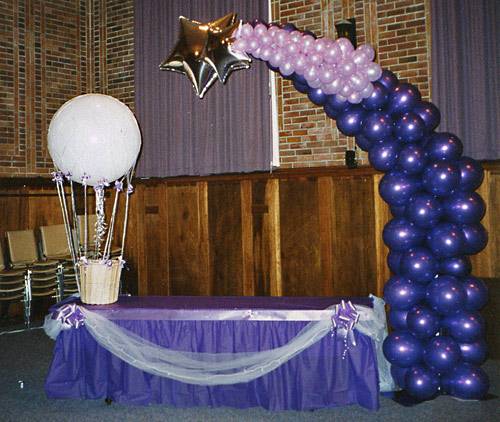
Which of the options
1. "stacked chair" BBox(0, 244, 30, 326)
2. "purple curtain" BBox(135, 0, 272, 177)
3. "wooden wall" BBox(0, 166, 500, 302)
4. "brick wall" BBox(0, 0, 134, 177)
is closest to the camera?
"wooden wall" BBox(0, 166, 500, 302)

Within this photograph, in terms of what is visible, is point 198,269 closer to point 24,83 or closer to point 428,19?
point 24,83

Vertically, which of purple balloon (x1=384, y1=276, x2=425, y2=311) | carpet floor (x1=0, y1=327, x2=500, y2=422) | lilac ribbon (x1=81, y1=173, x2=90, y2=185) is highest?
lilac ribbon (x1=81, y1=173, x2=90, y2=185)

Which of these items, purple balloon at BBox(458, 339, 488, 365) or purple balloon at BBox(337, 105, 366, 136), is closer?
purple balloon at BBox(458, 339, 488, 365)

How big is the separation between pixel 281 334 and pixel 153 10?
504 cm

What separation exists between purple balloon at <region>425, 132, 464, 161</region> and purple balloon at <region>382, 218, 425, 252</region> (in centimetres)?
47

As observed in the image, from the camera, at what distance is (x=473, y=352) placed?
3.71 m

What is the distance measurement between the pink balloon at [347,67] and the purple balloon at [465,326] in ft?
5.55

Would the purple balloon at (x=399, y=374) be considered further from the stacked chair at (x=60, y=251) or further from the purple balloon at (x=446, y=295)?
the stacked chair at (x=60, y=251)

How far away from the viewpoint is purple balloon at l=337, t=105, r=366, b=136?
3.98m

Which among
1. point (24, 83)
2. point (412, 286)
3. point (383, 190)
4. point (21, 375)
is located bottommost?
point (21, 375)

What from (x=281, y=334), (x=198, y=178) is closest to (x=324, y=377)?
(x=281, y=334)

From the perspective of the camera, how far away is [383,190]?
12.8 feet

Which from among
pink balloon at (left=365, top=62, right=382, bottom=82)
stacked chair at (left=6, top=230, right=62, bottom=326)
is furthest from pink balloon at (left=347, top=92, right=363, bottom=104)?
stacked chair at (left=6, top=230, right=62, bottom=326)

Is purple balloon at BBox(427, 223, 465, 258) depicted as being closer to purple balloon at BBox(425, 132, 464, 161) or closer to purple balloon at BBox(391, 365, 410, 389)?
purple balloon at BBox(425, 132, 464, 161)
